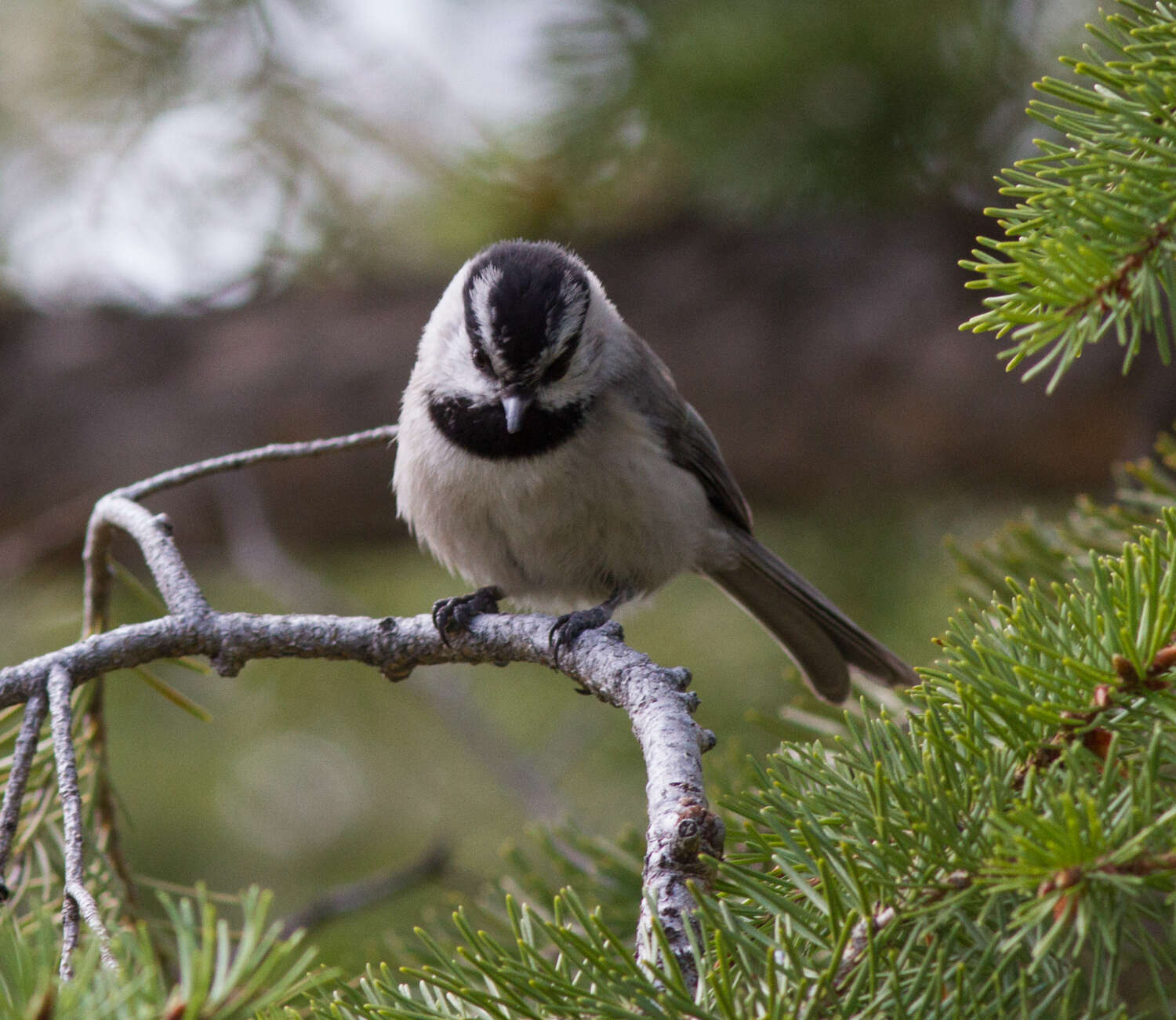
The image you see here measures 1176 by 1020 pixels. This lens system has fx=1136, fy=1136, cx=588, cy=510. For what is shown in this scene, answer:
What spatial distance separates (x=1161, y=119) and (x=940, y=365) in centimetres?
308

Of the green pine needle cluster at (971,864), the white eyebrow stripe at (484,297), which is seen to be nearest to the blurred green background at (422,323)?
the white eyebrow stripe at (484,297)

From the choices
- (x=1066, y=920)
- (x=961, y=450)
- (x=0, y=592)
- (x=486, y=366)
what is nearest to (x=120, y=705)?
(x=0, y=592)

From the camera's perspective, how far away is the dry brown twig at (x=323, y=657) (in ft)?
4.18

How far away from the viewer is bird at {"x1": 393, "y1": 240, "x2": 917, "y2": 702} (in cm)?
279

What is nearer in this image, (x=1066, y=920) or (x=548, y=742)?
A: (x=1066, y=920)

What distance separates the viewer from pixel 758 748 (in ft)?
12.2

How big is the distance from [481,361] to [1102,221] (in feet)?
5.79

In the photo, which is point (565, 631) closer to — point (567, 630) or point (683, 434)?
point (567, 630)

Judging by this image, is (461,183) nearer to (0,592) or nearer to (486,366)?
(486,366)

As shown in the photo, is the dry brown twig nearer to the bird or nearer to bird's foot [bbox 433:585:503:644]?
bird's foot [bbox 433:585:503:644]

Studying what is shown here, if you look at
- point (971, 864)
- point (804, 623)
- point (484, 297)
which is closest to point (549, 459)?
point (484, 297)

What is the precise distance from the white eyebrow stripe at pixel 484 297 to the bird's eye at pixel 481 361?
0.03 meters

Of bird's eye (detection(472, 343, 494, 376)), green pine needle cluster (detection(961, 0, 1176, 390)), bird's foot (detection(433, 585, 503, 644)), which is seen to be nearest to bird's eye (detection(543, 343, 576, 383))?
bird's eye (detection(472, 343, 494, 376))

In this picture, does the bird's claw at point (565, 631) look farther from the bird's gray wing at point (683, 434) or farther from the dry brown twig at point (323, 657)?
the bird's gray wing at point (683, 434)
